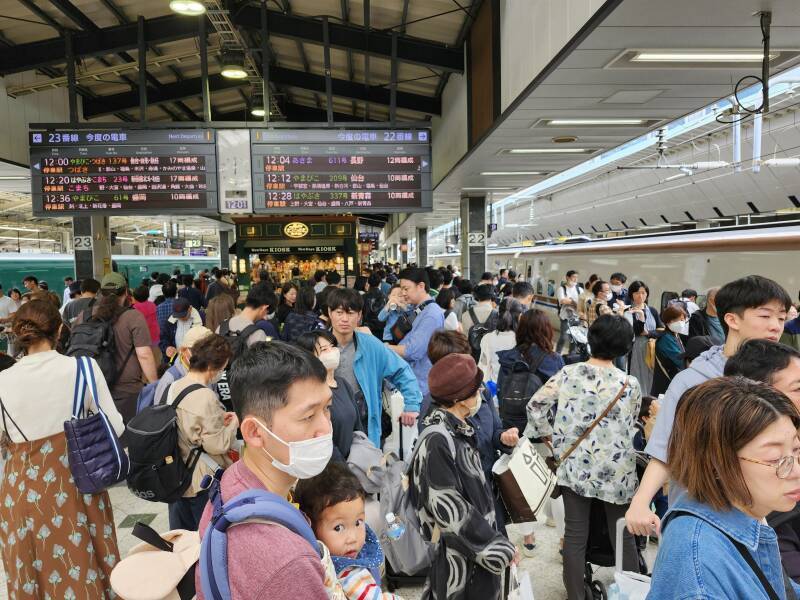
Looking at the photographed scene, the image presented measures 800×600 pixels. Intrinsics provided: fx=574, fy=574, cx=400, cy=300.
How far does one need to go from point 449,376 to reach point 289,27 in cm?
733

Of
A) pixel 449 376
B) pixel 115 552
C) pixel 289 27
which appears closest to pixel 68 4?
pixel 289 27

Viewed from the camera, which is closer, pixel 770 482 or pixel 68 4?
pixel 770 482

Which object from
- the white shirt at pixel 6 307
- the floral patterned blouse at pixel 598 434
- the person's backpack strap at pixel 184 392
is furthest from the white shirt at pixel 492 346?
the white shirt at pixel 6 307

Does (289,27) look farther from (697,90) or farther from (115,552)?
(115,552)

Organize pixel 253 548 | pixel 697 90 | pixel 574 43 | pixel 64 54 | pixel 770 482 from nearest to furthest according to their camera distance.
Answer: pixel 253 548
pixel 770 482
pixel 574 43
pixel 697 90
pixel 64 54

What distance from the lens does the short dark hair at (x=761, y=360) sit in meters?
2.05

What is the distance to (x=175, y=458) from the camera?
2.60 metres

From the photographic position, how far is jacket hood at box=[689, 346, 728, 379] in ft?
7.92

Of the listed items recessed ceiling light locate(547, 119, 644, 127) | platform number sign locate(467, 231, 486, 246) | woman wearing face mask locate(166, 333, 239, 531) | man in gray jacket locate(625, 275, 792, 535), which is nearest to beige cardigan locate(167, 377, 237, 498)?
woman wearing face mask locate(166, 333, 239, 531)

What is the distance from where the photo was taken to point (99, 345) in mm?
4516

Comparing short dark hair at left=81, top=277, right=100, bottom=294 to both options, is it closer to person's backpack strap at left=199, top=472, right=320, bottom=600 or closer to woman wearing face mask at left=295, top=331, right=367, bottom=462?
woman wearing face mask at left=295, top=331, right=367, bottom=462

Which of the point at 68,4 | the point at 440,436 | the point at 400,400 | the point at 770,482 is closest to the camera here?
the point at 770,482

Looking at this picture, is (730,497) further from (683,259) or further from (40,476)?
(683,259)

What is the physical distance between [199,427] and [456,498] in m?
1.29
